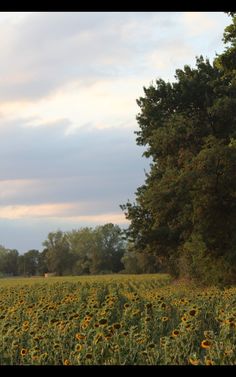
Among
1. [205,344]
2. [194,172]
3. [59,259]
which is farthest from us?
[59,259]

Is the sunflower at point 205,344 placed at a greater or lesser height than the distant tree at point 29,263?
lesser

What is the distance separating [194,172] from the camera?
92.1ft

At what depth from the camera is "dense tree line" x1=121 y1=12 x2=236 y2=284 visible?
27.5m

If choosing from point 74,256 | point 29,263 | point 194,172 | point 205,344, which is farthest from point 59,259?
point 205,344

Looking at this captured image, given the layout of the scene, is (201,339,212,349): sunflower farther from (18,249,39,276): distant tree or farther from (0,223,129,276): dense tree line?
(18,249,39,276): distant tree

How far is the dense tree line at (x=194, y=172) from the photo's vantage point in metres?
27.5

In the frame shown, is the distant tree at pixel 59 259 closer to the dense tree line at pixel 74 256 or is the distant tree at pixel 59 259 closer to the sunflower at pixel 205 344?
the dense tree line at pixel 74 256

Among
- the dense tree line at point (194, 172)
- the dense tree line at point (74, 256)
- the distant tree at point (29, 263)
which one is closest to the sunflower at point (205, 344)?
the dense tree line at point (194, 172)

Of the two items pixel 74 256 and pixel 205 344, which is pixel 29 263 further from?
pixel 205 344

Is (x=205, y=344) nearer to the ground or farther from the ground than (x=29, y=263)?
nearer to the ground

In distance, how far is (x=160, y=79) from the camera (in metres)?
39.4

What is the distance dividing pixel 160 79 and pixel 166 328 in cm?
3125

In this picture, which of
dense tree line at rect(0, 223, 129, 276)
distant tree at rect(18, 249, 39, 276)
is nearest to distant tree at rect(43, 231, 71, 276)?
dense tree line at rect(0, 223, 129, 276)
